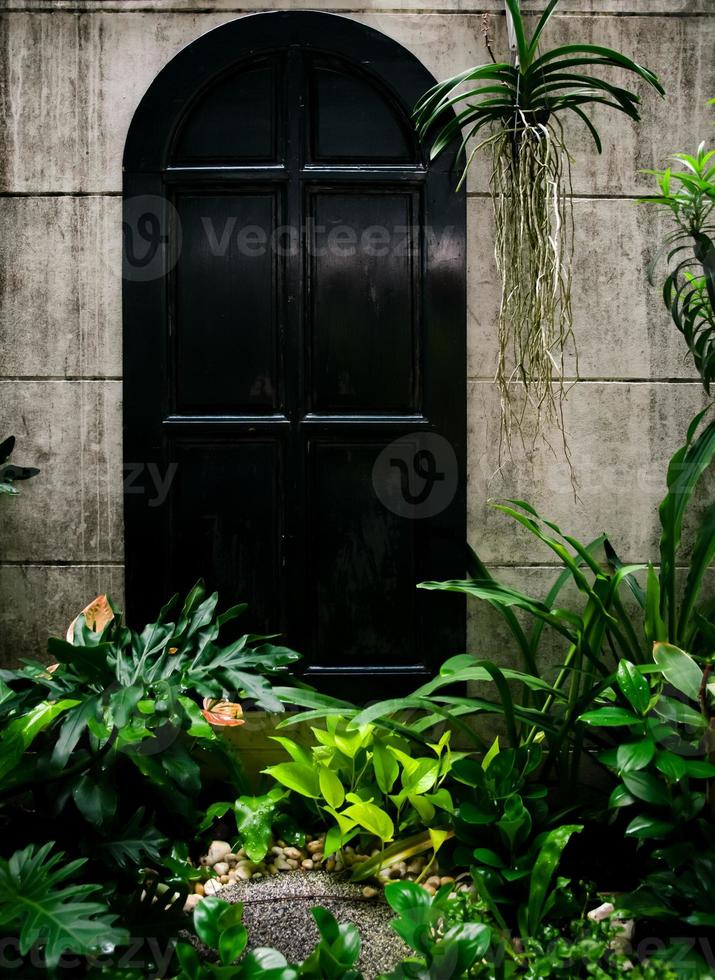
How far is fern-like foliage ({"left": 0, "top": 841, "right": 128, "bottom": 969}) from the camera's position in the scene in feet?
5.03

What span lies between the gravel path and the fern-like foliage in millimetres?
466

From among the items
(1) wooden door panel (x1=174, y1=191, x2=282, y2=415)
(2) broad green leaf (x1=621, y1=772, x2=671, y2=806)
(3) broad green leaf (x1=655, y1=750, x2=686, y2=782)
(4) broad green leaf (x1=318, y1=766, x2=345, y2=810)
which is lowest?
(4) broad green leaf (x1=318, y1=766, x2=345, y2=810)

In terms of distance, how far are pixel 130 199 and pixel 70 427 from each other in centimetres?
87

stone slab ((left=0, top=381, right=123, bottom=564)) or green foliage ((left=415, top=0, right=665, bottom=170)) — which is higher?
green foliage ((left=415, top=0, right=665, bottom=170))

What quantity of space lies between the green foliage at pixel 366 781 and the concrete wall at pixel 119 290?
2.14ft

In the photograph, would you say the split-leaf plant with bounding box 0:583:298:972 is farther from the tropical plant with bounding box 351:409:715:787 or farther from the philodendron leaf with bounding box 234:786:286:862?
the tropical plant with bounding box 351:409:715:787

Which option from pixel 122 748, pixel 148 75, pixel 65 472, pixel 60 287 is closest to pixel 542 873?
pixel 122 748

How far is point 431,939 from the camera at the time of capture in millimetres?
1664

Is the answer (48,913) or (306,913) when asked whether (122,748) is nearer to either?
(48,913)

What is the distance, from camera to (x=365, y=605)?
9.08ft

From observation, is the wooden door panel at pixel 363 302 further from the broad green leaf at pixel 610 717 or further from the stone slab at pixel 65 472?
the broad green leaf at pixel 610 717

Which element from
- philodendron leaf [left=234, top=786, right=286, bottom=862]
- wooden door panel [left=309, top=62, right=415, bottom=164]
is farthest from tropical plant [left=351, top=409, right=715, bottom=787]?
wooden door panel [left=309, top=62, right=415, bottom=164]

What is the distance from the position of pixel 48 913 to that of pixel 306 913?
74cm

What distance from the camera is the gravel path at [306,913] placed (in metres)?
1.92
